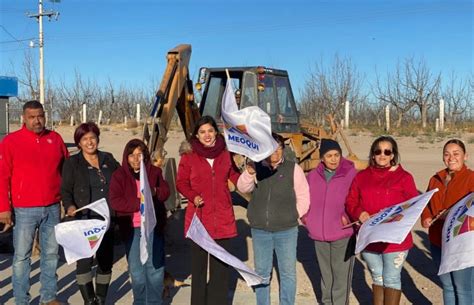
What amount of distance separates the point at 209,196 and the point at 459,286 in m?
2.10

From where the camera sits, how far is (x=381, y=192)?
456 centimetres

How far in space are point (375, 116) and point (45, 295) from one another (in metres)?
45.4

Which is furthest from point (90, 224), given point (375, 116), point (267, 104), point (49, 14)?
point (375, 116)

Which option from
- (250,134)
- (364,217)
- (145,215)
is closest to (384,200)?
(364,217)

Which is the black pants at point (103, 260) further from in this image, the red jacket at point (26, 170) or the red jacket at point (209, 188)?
the red jacket at point (209, 188)

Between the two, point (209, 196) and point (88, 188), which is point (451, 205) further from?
point (88, 188)

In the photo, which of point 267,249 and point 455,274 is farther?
point 267,249

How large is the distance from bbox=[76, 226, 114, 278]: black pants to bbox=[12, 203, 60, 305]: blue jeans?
0.38 m

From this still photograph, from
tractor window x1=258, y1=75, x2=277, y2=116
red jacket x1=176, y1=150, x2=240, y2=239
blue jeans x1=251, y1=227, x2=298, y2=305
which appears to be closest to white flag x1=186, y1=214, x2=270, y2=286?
red jacket x1=176, y1=150, x2=240, y2=239

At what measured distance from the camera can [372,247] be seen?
4633mm

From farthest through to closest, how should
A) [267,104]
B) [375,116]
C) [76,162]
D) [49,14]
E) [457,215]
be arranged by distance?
[375,116] → [49,14] → [267,104] → [76,162] → [457,215]

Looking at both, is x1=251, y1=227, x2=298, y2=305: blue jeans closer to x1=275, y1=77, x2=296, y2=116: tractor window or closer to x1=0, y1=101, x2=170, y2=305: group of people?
x1=0, y1=101, x2=170, y2=305: group of people

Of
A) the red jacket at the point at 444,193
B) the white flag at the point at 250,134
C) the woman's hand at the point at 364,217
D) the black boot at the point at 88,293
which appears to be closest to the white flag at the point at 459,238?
the red jacket at the point at 444,193

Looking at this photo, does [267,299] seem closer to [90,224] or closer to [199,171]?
[199,171]
